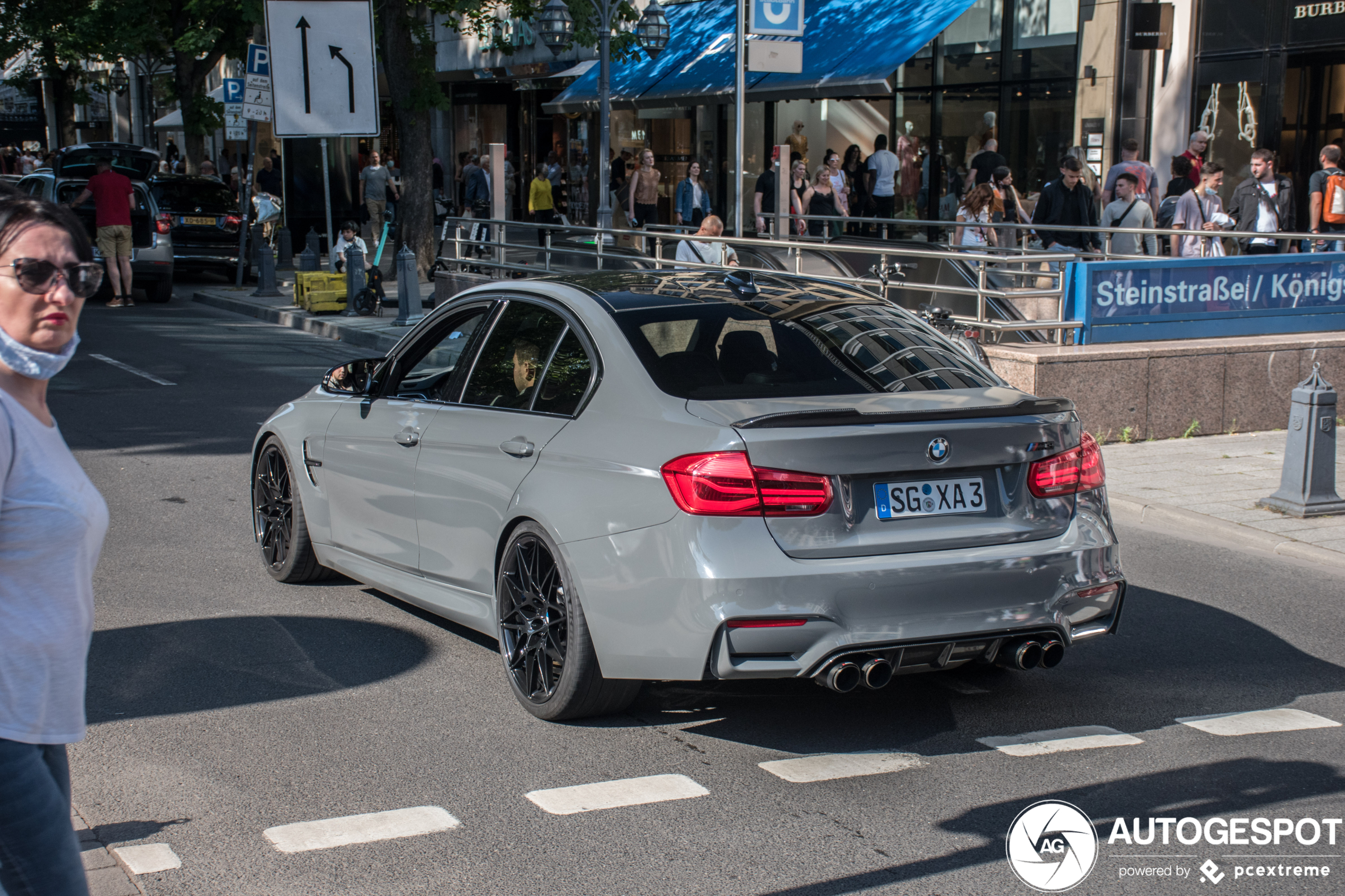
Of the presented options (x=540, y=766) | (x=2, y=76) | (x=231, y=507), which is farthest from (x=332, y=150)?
(x=2, y=76)

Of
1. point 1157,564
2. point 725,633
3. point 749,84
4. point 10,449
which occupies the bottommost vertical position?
point 1157,564

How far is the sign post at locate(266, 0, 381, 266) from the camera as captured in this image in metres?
18.1

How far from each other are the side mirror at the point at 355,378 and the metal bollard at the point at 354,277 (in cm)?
1297

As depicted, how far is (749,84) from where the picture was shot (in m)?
26.6

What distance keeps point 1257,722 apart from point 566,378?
9.12 feet

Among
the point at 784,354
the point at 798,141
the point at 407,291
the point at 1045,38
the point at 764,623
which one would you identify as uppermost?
the point at 1045,38

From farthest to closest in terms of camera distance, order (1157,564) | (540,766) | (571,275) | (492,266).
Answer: (492,266), (1157,564), (571,275), (540,766)

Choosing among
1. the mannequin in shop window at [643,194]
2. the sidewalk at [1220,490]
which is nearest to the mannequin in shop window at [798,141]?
the mannequin in shop window at [643,194]

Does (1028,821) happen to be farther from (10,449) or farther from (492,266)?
(492,266)

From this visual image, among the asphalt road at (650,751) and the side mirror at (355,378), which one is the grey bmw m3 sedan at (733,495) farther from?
the side mirror at (355,378)

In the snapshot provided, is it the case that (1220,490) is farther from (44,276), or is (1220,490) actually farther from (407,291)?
(407,291)

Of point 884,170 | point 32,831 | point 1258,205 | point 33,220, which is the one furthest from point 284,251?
point 32,831

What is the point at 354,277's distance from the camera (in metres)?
19.4

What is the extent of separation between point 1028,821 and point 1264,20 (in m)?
19.2
